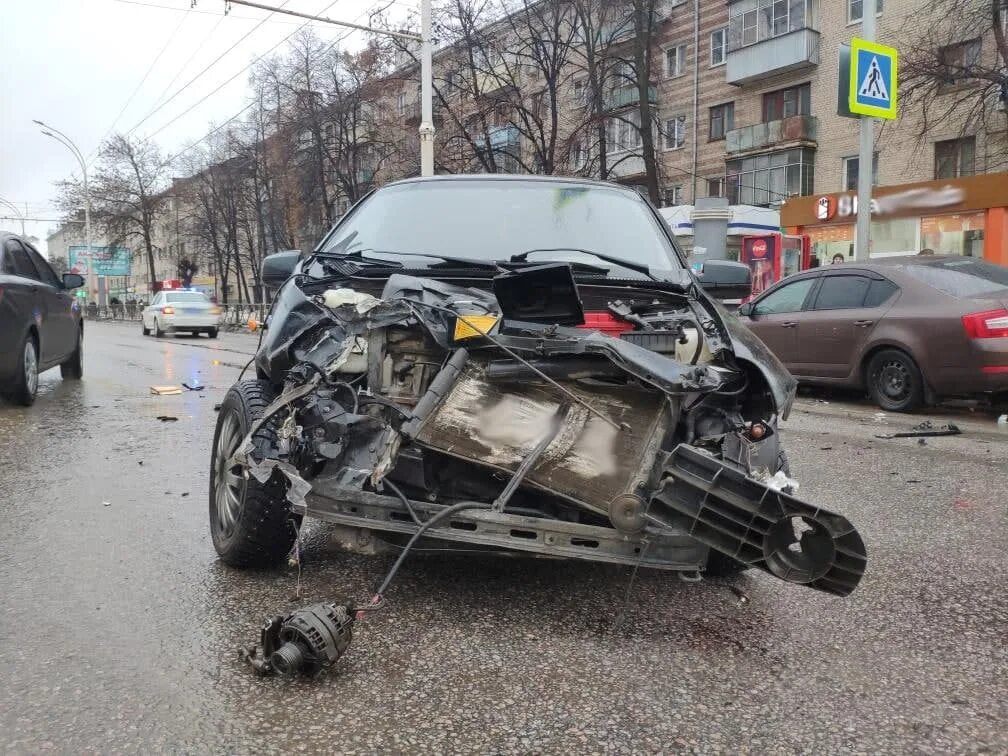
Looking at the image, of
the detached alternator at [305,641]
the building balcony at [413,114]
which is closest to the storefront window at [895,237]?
the building balcony at [413,114]

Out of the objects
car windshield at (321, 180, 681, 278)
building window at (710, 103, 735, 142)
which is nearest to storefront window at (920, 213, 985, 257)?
building window at (710, 103, 735, 142)

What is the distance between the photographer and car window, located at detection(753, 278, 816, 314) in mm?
9688

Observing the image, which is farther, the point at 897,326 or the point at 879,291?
the point at 879,291

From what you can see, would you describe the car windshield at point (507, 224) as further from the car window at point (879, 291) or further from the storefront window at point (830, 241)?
the storefront window at point (830, 241)

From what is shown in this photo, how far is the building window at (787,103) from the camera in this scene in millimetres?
29391

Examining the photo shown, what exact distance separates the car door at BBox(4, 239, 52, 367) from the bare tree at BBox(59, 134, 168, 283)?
48028 mm

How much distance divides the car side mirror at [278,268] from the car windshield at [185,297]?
2095 centimetres

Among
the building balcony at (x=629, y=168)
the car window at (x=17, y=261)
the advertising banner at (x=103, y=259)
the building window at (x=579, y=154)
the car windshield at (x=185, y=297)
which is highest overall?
the building balcony at (x=629, y=168)

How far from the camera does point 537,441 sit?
2.84 meters

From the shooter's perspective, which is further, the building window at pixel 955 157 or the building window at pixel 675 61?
the building window at pixel 675 61

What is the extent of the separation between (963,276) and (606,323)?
649 centimetres

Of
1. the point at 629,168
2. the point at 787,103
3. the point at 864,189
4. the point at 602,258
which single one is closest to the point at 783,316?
the point at 864,189

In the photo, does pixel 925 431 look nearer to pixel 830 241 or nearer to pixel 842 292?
pixel 842 292

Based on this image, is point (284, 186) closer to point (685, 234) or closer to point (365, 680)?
point (685, 234)
